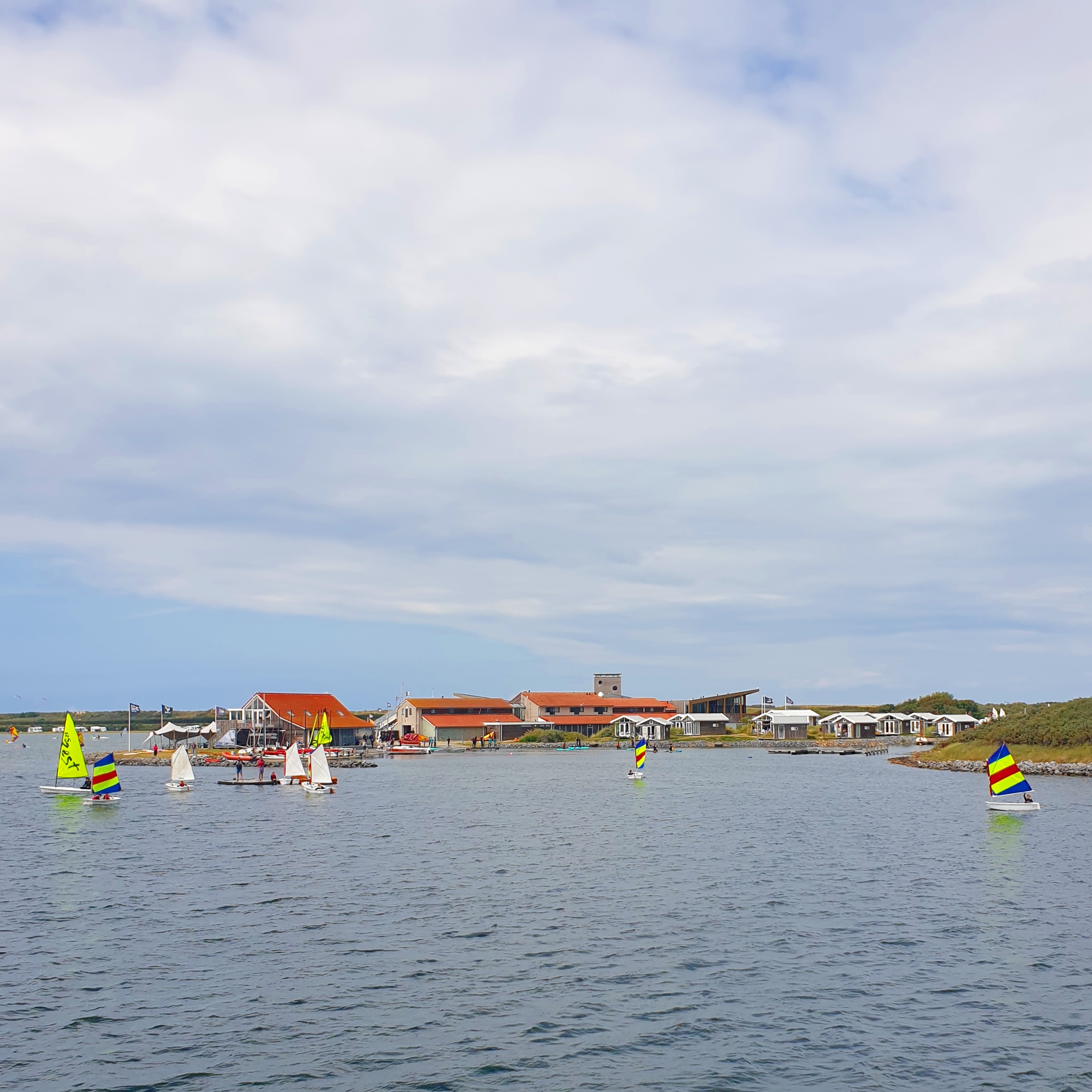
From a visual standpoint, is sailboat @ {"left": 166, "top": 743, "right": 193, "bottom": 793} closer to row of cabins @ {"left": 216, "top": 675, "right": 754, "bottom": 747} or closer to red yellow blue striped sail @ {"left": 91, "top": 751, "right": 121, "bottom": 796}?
red yellow blue striped sail @ {"left": 91, "top": 751, "right": 121, "bottom": 796}

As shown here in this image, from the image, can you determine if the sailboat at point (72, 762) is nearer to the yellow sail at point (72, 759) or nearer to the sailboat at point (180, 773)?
the yellow sail at point (72, 759)

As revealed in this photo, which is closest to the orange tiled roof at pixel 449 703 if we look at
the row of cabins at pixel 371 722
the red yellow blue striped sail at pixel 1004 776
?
the row of cabins at pixel 371 722

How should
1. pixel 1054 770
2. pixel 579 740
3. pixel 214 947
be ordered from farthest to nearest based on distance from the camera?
pixel 579 740, pixel 1054 770, pixel 214 947

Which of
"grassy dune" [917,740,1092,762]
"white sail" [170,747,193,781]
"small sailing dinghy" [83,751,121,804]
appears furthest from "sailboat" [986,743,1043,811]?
"white sail" [170,747,193,781]

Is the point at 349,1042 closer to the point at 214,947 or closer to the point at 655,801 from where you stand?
the point at 214,947

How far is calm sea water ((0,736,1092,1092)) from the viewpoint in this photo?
23.8 metres

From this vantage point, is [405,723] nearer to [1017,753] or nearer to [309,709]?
[309,709]

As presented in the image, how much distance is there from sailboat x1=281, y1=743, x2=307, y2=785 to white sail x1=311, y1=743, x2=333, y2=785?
9.32m

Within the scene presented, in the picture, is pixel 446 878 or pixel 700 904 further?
pixel 446 878

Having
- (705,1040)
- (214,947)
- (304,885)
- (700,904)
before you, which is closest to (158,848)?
(304,885)

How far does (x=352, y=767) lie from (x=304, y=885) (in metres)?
90.6

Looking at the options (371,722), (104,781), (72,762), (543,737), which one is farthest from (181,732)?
(104,781)

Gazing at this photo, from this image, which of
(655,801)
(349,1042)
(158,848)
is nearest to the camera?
(349,1042)

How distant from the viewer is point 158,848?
191 ft
